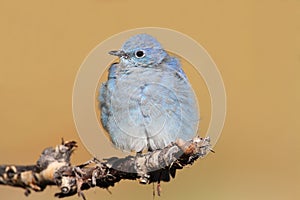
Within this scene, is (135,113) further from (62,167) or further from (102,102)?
(62,167)

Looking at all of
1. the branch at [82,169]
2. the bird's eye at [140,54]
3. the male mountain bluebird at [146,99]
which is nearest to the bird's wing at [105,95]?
the male mountain bluebird at [146,99]

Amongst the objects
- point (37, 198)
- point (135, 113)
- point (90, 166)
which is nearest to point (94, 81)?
point (135, 113)

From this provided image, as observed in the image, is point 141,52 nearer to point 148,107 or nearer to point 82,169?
point 148,107

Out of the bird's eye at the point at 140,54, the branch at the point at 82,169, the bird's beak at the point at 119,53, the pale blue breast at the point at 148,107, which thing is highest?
the bird's beak at the point at 119,53

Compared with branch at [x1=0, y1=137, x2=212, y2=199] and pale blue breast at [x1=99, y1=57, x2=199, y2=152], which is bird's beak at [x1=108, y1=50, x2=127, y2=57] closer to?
pale blue breast at [x1=99, y1=57, x2=199, y2=152]

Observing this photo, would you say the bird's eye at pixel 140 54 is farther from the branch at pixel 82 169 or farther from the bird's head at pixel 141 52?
the branch at pixel 82 169

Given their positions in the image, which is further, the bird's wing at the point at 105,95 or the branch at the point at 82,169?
the bird's wing at the point at 105,95

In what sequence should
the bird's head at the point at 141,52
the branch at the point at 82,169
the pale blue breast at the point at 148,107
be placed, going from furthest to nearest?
1. the bird's head at the point at 141,52
2. the pale blue breast at the point at 148,107
3. the branch at the point at 82,169

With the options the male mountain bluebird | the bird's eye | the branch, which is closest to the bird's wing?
the male mountain bluebird
